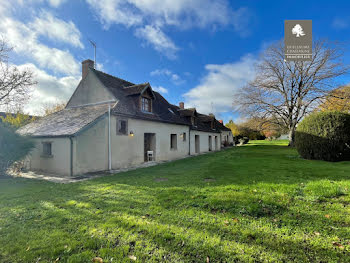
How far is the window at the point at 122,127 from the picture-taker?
10.9 meters

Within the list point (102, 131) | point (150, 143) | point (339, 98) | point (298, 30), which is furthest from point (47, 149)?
point (339, 98)

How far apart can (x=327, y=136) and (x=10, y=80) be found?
84.8ft

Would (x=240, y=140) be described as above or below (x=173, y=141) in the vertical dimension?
below

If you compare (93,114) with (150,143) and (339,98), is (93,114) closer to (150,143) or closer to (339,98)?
(150,143)

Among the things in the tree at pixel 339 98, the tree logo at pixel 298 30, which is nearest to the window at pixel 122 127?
the tree logo at pixel 298 30

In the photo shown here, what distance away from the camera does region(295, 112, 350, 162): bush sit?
34.4 feet

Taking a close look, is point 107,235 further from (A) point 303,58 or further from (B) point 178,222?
(A) point 303,58

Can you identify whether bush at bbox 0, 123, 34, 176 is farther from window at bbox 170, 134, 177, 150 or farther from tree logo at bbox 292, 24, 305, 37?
tree logo at bbox 292, 24, 305, 37

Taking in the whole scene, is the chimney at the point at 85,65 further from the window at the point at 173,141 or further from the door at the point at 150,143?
the window at the point at 173,141

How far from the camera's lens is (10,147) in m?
8.38

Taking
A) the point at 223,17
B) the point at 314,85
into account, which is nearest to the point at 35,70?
the point at 223,17

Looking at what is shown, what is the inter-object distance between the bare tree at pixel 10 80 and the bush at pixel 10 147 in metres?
9.16

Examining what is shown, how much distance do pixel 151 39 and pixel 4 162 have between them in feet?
42.2

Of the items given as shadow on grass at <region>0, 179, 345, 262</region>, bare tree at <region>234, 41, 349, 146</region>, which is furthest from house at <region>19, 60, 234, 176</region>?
bare tree at <region>234, 41, 349, 146</region>
